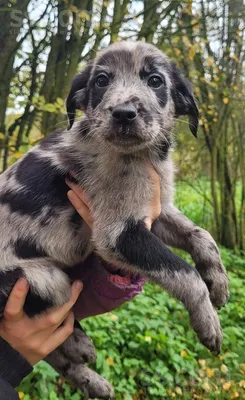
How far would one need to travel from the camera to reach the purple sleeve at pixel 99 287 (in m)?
2.63

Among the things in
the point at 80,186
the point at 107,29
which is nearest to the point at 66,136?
the point at 80,186

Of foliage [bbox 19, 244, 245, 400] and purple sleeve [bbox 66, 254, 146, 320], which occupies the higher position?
→ purple sleeve [bbox 66, 254, 146, 320]

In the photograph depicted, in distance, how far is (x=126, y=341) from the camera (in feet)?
17.3

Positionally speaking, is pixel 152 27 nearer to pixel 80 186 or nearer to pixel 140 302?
pixel 140 302

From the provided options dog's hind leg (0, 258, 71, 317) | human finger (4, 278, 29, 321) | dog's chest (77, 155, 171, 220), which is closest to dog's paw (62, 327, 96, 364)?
dog's hind leg (0, 258, 71, 317)

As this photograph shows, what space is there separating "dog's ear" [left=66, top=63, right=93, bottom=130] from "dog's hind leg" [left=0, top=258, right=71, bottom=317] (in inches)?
35.1

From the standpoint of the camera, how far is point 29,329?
8.02 ft

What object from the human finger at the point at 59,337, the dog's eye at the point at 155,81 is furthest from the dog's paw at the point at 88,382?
the dog's eye at the point at 155,81

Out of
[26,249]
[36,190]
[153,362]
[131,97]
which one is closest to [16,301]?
[26,249]

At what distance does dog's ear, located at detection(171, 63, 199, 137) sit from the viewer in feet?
9.63

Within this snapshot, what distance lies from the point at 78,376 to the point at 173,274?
3.63 ft

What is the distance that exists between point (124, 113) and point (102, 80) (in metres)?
0.59

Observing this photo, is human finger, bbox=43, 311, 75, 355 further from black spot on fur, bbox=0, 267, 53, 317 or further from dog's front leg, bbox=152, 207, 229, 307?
dog's front leg, bbox=152, 207, 229, 307

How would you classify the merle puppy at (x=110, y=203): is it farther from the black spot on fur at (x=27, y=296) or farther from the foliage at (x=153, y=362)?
the foliage at (x=153, y=362)
